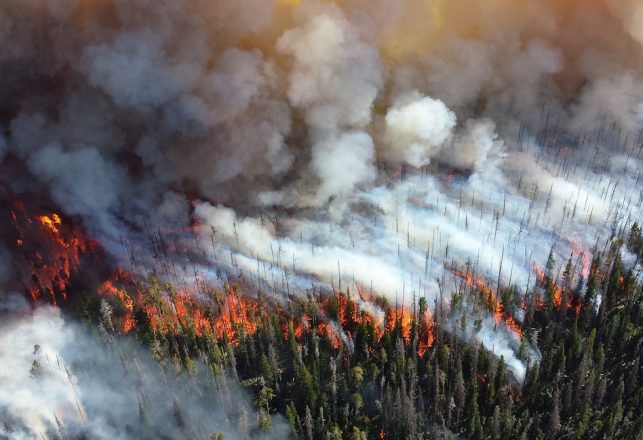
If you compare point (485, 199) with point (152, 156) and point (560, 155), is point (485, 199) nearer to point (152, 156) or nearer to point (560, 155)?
point (560, 155)

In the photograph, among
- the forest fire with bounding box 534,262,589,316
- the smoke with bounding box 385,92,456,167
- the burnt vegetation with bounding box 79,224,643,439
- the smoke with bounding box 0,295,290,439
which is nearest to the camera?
the smoke with bounding box 0,295,290,439

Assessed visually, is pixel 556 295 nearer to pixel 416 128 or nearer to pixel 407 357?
pixel 407 357

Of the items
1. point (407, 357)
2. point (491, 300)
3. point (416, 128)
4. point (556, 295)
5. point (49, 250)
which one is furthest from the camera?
point (416, 128)

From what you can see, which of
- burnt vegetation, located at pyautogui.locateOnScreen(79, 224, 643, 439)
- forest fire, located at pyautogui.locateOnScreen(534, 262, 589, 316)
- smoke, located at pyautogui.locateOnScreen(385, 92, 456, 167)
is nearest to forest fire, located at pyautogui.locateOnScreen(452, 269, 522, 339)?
burnt vegetation, located at pyautogui.locateOnScreen(79, 224, 643, 439)

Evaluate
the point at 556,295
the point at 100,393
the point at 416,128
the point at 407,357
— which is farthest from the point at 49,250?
the point at 556,295

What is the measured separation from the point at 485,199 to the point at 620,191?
30609 mm

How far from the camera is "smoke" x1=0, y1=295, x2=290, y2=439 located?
80250mm

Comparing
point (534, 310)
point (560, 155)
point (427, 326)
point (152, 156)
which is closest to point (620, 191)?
point (560, 155)

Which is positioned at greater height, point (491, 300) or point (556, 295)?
point (556, 295)

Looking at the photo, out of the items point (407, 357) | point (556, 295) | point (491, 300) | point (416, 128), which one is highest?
point (416, 128)

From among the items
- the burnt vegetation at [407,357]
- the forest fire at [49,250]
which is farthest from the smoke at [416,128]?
the forest fire at [49,250]

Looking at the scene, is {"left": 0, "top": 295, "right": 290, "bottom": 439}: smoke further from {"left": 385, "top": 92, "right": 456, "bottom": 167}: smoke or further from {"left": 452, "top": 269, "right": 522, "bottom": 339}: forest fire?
{"left": 385, "top": 92, "right": 456, "bottom": 167}: smoke

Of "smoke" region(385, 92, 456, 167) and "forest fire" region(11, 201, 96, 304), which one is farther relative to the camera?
"smoke" region(385, 92, 456, 167)

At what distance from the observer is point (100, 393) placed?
85.2m
